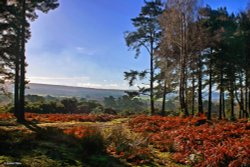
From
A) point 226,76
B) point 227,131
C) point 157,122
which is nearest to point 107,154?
point 227,131

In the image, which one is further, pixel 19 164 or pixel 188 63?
pixel 188 63

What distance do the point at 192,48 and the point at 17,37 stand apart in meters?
11.4

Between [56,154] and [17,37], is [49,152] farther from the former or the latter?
[17,37]

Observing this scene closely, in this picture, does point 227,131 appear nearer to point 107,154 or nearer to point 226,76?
point 107,154

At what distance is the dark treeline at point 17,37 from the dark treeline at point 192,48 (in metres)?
8.27

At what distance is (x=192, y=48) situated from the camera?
18844 millimetres

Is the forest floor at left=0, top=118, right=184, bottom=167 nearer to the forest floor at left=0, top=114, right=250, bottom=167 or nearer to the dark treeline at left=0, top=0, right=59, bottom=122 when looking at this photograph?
the forest floor at left=0, top=114, right=250, bottom=167

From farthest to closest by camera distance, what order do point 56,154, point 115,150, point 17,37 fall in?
1. point 17,37
2. point 115,150
3. point 56,154

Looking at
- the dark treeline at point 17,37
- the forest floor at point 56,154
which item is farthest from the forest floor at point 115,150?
the dark treeline at point 17,37

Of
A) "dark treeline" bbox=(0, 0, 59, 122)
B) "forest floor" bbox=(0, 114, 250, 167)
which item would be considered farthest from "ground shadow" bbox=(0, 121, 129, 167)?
"dark treeline" bbox=(0, 0, 59, 122)

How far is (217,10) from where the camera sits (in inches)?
1000

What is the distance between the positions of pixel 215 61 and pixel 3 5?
17.7 m

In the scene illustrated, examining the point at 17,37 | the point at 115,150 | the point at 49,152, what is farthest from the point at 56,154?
the point at 17,37

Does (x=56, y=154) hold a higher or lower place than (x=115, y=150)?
higher
